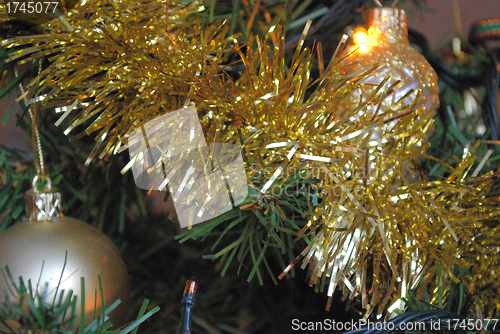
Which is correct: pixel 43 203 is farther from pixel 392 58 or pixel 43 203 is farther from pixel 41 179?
pixel 392 58

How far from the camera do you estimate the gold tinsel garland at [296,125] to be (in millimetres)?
176

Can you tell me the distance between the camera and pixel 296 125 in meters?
0.18

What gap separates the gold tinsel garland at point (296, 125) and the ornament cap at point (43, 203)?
81mm

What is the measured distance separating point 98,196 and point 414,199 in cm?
23

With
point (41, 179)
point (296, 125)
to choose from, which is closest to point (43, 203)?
point (41, 179)

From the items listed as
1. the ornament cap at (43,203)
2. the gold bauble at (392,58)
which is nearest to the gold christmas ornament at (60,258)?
the ornament cap at (43,203)

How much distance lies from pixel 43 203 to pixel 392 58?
0.80 feet

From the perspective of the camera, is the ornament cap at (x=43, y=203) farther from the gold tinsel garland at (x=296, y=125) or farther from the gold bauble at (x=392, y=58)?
the gold bauble at (x=392, y=58)

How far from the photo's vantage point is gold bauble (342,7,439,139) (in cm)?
24

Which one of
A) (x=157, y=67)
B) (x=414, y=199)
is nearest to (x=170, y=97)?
(x=157, y=67)

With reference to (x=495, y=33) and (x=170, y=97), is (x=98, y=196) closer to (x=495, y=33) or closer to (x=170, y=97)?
(x=170, y=97)

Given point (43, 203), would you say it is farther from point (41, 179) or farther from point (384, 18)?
point (384, 18)

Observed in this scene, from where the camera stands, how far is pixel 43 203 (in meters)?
0.25

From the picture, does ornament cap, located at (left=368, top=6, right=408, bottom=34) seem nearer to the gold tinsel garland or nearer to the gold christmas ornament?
the gold tinsel garland
